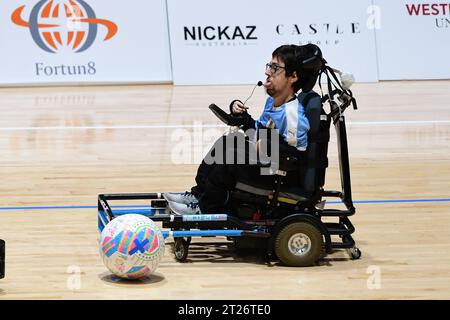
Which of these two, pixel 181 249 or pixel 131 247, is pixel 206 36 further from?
pixel 131 247

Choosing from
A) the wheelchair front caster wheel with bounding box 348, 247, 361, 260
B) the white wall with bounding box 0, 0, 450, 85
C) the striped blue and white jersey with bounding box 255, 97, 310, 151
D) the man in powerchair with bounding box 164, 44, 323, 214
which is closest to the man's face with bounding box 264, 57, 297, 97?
the man in powerchair with bounding box 164, 44, 323, 214

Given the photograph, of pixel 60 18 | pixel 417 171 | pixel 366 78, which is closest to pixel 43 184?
pixel 417 171

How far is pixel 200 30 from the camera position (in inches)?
554

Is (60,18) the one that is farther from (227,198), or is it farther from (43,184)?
(227,198)

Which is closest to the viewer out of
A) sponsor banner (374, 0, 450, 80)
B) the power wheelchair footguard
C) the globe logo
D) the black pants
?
the power wheelchair footguard

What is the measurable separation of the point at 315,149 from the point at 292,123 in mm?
244

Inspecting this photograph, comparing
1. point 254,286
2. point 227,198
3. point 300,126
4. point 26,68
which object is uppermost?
point 26,68

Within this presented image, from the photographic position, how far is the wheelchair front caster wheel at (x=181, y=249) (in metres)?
5.93

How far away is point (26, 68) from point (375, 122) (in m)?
5.62

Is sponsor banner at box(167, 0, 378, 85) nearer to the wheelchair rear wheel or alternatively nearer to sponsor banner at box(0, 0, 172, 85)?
sponsor banner at box(0, 0, 172, 85)

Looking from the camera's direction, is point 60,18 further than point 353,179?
Yes

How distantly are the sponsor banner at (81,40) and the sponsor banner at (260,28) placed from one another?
1.13 ft

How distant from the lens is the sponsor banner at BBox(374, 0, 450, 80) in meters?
14.2

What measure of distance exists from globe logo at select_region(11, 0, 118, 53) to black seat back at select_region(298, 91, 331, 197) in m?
8.60
